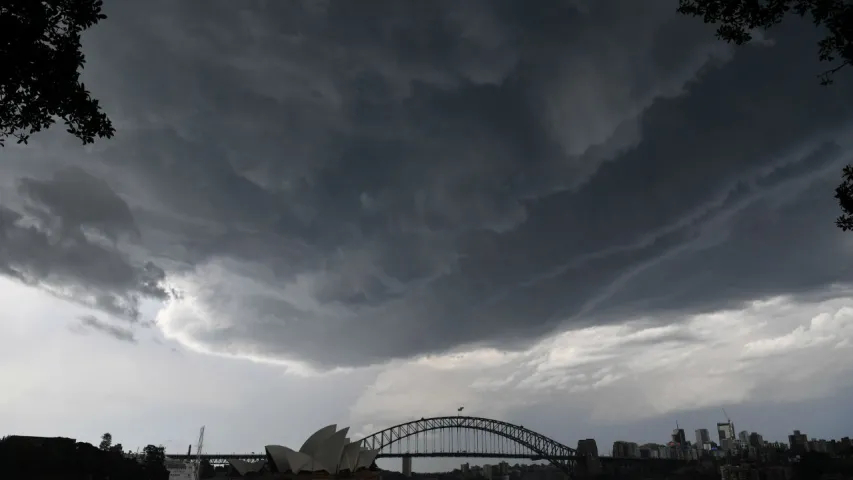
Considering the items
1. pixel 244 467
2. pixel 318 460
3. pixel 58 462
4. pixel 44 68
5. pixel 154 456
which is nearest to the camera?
pixel 44 68

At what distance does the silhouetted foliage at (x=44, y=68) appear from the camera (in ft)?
50.3

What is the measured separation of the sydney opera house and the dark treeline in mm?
48933

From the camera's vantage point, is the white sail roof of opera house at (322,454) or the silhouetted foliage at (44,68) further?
the white sail roof of opera house at (322,454)

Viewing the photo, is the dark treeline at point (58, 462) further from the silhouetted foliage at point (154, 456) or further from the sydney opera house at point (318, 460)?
the sydney opera house at point (318, 460)

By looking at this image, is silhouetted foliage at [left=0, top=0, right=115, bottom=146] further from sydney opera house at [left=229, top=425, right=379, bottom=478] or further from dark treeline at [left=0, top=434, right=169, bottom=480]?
dark treeline at [left=0, top=434, right=169, bottom=480]

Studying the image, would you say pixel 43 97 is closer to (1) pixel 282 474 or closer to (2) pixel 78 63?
(2) pixel 78 63

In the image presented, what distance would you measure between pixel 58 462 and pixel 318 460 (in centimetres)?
6026

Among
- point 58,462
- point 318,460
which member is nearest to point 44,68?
point 318,460

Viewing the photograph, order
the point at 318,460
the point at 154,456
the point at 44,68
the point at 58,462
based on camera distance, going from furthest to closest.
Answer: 1. the point at 154,456
2. the point at 58,462
3. the point at 318,460
4. the point at 44,68

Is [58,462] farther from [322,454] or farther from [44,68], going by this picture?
[44,68]

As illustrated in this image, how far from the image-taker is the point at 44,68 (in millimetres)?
16109

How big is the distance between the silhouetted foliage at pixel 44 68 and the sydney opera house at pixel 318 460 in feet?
106

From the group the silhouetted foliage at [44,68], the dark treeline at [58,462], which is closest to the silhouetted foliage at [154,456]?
the dark treeline at [58,462]

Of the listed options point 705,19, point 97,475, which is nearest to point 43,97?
point 705,19
